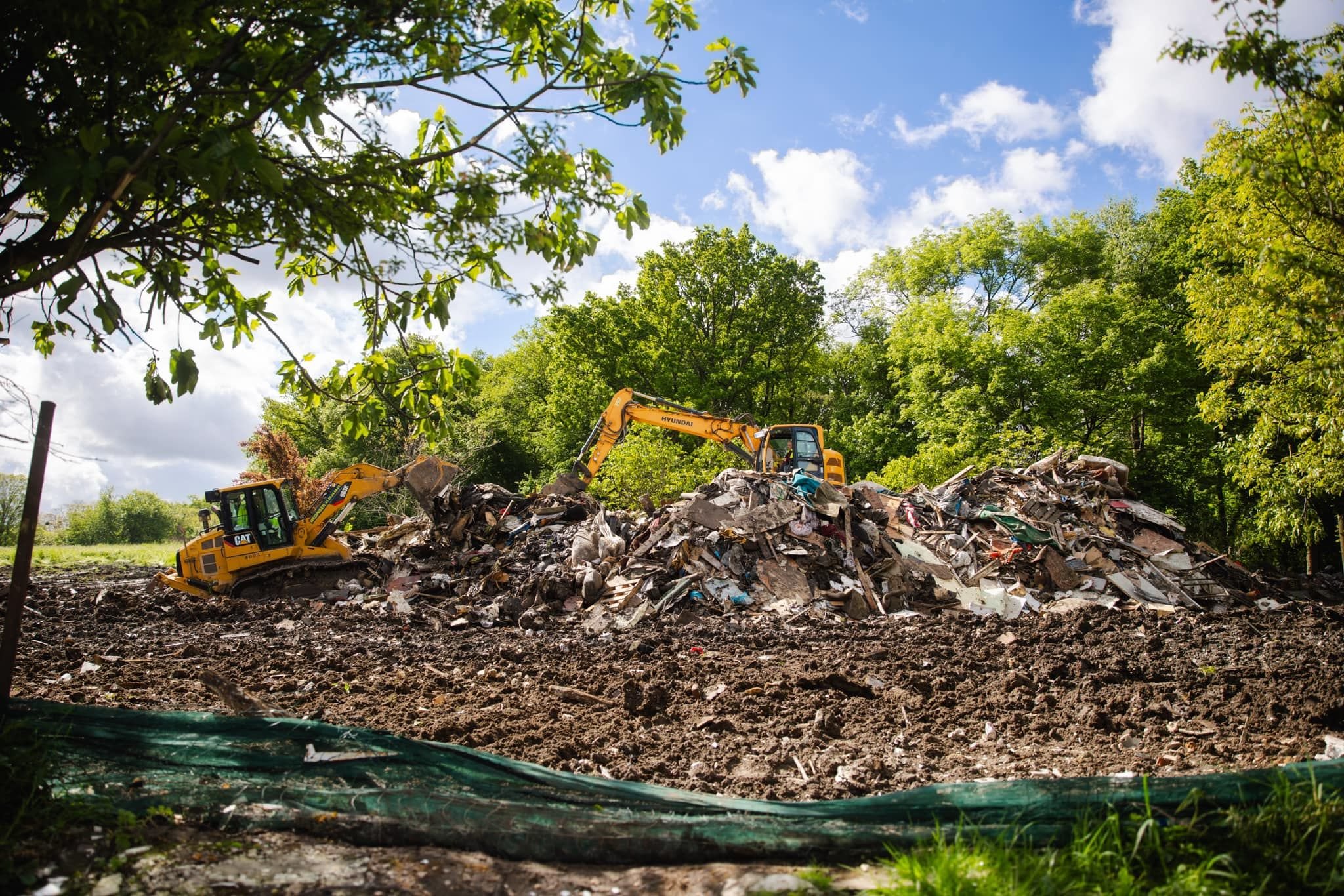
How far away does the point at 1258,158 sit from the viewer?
5.04m

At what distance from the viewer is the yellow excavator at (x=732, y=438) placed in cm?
1562

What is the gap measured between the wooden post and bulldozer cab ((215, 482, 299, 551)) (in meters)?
9.31

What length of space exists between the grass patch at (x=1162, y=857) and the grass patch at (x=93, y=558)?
23.0 meters

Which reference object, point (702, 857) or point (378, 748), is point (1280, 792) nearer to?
point (702, 857)

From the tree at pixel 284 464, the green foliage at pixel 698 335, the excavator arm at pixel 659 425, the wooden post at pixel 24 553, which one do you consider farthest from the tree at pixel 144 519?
the wooden post at pixel 24 553

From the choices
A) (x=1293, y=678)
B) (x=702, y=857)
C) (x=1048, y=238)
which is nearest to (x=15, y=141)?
(x=702, y=857)

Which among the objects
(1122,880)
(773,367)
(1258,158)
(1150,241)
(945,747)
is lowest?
(945,747)

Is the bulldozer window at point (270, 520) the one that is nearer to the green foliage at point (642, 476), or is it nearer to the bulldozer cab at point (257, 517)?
the bulldozer cab at point (257, 517)

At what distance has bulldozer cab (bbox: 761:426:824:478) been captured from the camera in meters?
15.5

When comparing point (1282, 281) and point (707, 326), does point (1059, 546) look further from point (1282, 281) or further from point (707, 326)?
point (707, 326)

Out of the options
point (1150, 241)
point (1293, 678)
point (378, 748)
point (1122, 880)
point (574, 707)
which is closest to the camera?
point (1122, 880)

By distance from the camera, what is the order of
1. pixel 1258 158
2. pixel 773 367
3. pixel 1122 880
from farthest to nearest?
pixel 773 367, pixel 1258 158, pixel 1122 880

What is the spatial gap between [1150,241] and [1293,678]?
80.0 feet

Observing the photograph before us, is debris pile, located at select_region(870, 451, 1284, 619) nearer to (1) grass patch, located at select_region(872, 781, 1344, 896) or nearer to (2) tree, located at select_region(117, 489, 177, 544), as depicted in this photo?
(1) grass patch, located at select_region(872, 781, 1344, 896)
